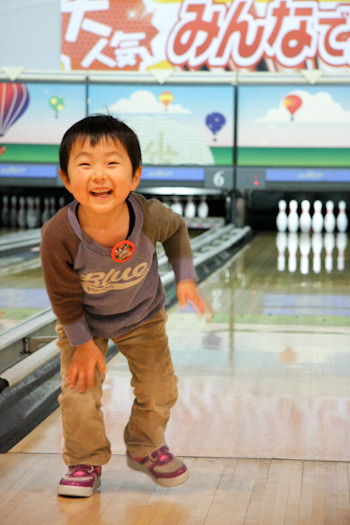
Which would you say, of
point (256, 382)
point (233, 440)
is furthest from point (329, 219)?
point (233, 440)

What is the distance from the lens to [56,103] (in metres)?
7.96

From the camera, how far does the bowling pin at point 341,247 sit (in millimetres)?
5969

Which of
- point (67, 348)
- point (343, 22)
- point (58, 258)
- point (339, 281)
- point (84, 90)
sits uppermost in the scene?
point (343, 22)

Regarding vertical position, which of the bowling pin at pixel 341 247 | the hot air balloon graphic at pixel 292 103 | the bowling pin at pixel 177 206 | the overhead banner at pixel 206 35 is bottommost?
the bowling pin at pixel 341 247

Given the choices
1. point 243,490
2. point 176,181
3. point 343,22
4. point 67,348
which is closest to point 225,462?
point 243,490

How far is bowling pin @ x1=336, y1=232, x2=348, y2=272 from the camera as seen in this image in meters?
5.97

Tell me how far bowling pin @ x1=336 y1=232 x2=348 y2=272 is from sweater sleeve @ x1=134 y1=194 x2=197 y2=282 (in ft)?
13.7

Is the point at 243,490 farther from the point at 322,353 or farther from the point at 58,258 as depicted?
the point at 322,353

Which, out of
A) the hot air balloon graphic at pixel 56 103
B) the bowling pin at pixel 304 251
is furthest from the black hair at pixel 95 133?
the hot air balloon graphic at pixel 56 103

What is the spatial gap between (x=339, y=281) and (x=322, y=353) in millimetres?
2188

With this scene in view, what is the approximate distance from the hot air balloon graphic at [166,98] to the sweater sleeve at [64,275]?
641 cm

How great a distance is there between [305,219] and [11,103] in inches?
124

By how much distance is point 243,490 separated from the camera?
1.64 m

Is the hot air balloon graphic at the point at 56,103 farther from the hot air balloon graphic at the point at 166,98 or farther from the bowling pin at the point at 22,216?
the bowling pin at the point at 22,216
